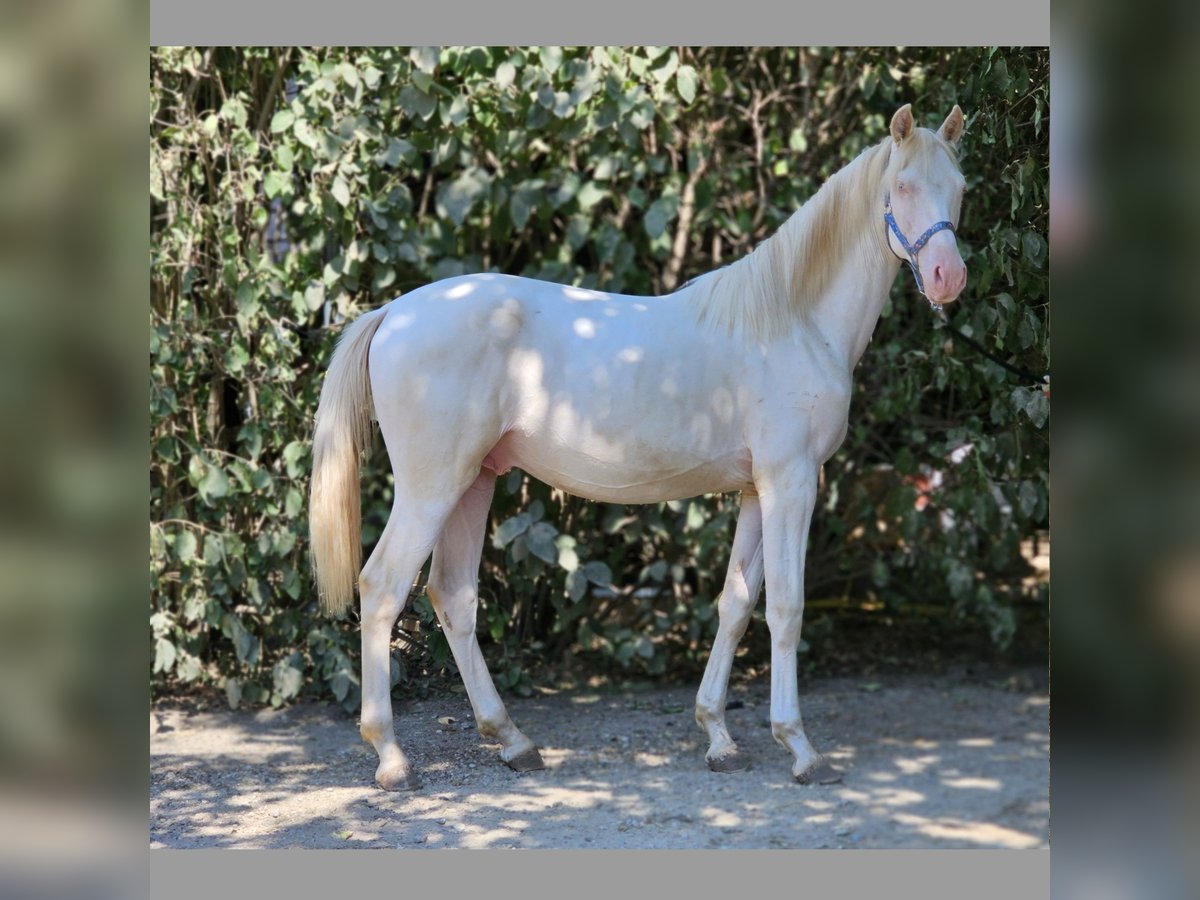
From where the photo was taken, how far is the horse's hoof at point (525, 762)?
395 cm

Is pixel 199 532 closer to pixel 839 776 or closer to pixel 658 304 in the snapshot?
pixel 658 304

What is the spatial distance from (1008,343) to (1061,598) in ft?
8.05

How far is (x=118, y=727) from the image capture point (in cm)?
206

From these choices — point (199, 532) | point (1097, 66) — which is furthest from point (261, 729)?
point (1097, 66)

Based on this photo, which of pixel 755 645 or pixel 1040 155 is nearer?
pixel 1040 155

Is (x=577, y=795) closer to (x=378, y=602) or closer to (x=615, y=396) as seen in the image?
(x=378, y=602)

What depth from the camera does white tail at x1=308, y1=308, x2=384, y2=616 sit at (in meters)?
3.75

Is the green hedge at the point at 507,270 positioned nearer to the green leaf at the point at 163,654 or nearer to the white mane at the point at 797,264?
the green leaf at the point at 163,654

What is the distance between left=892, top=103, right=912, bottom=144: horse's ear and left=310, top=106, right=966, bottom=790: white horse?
100 mm

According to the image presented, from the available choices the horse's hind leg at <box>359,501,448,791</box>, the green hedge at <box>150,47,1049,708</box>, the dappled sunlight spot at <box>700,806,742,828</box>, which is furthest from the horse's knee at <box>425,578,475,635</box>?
the dappled sunlight spot at <box>700,806,742,828</box>

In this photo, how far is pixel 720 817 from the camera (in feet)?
11.4

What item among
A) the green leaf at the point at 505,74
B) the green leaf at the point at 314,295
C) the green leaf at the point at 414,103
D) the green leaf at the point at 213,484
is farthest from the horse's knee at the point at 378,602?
the green leaf at the point at 505,74

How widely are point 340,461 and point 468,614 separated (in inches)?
27.1

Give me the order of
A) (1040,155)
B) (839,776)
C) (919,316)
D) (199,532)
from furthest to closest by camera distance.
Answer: (919,316)
(199,532)
(839,776)
(1040,155)
